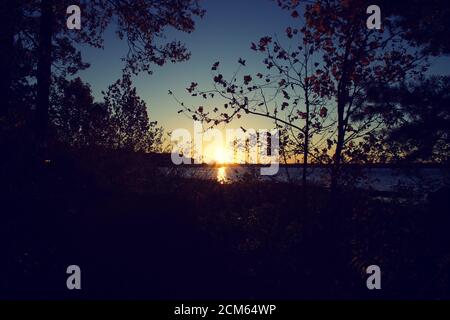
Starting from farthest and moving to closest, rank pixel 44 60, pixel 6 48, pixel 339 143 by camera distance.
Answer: pixel 44 60, pixel 6 48, pixel 339 143

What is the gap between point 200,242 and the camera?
26.7ft

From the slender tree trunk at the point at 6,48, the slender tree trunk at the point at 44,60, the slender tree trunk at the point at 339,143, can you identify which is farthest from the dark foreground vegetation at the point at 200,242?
the slender tree trunk at the point at 6,48

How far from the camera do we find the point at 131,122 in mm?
16031

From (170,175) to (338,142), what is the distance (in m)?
7.69

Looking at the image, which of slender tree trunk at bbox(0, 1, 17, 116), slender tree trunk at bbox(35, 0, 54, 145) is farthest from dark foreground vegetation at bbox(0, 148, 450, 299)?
slender tree trunk at bbox(0, 1, 17, 116)

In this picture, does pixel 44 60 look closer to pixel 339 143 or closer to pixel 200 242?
pixel 200 242

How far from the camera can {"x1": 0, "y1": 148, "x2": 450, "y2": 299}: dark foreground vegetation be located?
6.46m

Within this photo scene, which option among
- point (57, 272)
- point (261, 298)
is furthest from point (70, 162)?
point (261, 298)

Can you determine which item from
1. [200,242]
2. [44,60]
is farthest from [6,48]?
[200,242]

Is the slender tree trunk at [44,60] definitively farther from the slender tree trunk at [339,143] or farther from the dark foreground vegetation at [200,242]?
the slender tree trunk at [339,143]

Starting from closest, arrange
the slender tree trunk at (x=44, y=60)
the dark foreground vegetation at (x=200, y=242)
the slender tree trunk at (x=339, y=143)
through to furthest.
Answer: the dark foreground vegetation at (x=200, y=242) → the slender tree trunk at (x=339, y=143) → the slender tree trunk at (x=44, y=60)

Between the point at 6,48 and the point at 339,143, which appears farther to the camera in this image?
the point at 6,48

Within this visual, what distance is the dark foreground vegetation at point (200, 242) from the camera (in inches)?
Answer: 254
